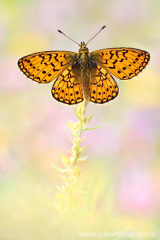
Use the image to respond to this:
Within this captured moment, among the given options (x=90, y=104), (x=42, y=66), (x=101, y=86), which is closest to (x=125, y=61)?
(x=101, y=86)

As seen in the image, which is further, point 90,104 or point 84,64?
point 90,104

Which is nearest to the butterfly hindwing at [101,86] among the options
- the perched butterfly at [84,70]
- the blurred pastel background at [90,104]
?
the perched butterfly at [84,70]

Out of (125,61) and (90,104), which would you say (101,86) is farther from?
(90,104)

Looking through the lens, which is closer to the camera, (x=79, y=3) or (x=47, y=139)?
(x=47, y=139)

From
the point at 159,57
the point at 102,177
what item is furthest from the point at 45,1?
the point at 102,177

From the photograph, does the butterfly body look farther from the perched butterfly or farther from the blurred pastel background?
the blurred pastel background

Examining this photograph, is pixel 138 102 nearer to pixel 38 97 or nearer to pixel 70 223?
pixel 38 97

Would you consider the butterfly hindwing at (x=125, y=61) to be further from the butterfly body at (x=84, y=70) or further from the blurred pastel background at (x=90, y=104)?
the blurred pastel background at (x=90, y=104)
